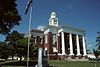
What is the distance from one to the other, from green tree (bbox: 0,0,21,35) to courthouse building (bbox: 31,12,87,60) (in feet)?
93.9

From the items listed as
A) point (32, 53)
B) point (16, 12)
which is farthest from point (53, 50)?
point (16, 12)

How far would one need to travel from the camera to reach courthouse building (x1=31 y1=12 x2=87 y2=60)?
2506 inches

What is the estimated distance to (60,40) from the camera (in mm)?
67500

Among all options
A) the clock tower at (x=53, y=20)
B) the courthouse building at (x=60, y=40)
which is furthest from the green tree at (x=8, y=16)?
the clock tower at (x=53, y=20)

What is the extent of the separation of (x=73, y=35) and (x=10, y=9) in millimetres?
41777

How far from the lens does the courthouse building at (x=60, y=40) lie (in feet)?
209

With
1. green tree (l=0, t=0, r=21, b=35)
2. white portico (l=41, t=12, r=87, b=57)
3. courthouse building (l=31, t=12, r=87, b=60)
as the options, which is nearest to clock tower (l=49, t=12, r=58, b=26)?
white portico (l=41, t=12, r=87, b=57)

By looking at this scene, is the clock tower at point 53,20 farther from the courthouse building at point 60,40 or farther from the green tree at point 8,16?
the green tree at point 8,16

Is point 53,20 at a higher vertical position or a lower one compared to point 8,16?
higher

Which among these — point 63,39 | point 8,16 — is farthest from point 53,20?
point 8,16

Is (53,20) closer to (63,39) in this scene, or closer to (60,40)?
(60,40)

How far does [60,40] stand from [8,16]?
37052mm

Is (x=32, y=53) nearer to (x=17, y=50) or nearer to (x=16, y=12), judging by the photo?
(x=17, y=50)

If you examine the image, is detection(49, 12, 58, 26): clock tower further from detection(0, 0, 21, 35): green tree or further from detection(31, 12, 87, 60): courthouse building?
detection(0, 0, 21, 35): green tree
